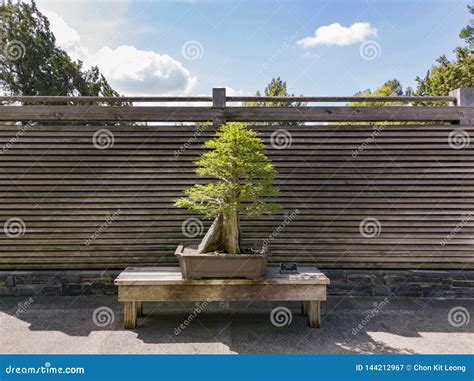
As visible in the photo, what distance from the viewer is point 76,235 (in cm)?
546

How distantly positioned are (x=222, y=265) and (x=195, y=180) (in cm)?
183

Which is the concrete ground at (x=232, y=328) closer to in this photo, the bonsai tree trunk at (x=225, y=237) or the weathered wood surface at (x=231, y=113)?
the bonsai tree trunk at (x=225, y=237)

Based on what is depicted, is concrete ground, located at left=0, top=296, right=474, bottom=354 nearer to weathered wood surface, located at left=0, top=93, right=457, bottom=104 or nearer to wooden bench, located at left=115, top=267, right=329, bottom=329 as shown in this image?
wooden bench, located at left=115, top=267, right=329, bottom=329

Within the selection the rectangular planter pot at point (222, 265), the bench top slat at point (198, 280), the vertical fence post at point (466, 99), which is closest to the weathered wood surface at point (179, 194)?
the vertical fence post at point (466, 99)

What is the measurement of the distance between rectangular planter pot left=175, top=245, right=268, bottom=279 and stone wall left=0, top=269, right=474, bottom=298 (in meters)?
1.78

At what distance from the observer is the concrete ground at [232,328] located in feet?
12.2

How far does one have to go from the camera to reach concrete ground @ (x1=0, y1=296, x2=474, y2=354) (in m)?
3.72

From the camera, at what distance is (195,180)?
18.1 feet

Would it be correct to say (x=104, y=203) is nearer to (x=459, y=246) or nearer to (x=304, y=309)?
(x=304, y=309)

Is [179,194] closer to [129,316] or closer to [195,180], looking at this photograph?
[195,180]

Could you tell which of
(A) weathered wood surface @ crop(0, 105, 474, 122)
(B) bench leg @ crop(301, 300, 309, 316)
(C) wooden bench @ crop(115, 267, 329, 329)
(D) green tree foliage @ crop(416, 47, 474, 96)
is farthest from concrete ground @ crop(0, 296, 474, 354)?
(D) green tree foliage @ crop(416, 47, 474, 96)

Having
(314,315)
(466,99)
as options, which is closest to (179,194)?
(314,315)

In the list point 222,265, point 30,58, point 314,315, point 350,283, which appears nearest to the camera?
point 222,265

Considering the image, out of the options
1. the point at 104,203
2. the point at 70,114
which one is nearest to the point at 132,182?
the point at 104,203
